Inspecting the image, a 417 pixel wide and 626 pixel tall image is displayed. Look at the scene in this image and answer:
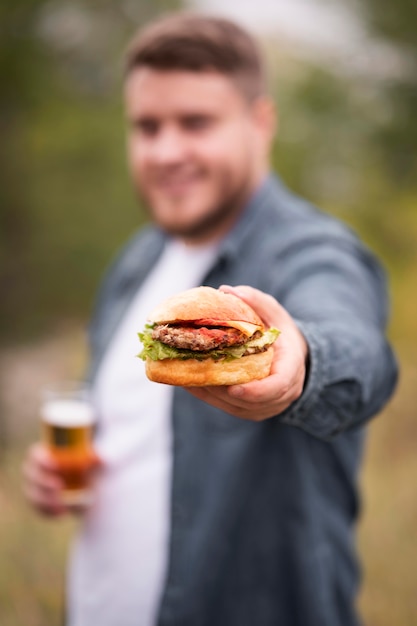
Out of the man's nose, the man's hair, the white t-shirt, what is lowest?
the white t-shirt

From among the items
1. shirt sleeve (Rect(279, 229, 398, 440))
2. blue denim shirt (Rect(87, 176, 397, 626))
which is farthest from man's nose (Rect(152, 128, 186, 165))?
shirt sleeve (Rect(279, 229, 398, 440))

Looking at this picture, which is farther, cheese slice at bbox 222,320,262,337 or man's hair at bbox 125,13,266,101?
man's hair at bbox 125,13,266,101

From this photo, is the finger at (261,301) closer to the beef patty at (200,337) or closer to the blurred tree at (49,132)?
the beef patty at (200,337)

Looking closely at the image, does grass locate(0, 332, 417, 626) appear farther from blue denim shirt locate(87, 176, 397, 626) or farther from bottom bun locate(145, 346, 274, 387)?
bottom bun locate(145, 346, 274, 387)

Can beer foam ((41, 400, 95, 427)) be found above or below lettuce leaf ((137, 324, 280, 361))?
below

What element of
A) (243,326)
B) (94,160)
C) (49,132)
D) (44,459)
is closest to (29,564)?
(44,459)

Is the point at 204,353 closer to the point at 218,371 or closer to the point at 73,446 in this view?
the point at 218,371

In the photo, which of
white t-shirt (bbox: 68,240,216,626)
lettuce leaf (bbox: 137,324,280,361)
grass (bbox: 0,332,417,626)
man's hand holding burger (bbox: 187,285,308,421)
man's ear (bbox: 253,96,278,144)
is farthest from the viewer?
grass (bbox: 0,332,417,626)

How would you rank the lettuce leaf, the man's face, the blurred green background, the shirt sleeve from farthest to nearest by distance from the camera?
1. the blurred green background
2. the man's face
3. the shirt sleeve
4. the lettuce leaf
